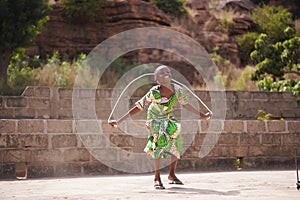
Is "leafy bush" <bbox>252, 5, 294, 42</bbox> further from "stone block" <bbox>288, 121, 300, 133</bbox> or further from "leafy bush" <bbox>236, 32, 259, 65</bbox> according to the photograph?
"stone block" <bbox>288, 121, 300, 133</bbox>

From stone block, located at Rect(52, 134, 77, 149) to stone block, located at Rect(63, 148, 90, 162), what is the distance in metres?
0.09

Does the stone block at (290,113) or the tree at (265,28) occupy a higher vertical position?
Result: the tree at (265,28)

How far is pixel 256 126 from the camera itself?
902cm

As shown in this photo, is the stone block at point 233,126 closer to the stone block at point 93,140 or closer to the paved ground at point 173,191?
A: the stone block at point 93,140

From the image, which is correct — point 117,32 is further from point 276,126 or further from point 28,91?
point 276,126

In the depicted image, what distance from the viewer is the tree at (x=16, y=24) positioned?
47.4 ft

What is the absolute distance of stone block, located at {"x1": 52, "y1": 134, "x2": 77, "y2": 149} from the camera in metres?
7.75

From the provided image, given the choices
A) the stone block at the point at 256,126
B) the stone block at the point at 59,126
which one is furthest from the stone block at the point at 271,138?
the stone block at the point at 59,126

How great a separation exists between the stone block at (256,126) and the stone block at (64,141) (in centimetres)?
309

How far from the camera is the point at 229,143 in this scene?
8.77 meters

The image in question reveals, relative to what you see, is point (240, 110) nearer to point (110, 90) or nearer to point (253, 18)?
point (110, 90)

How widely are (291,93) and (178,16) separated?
11758mm

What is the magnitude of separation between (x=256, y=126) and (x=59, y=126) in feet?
11.4

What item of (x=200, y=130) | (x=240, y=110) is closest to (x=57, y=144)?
(x=200, y=130)
